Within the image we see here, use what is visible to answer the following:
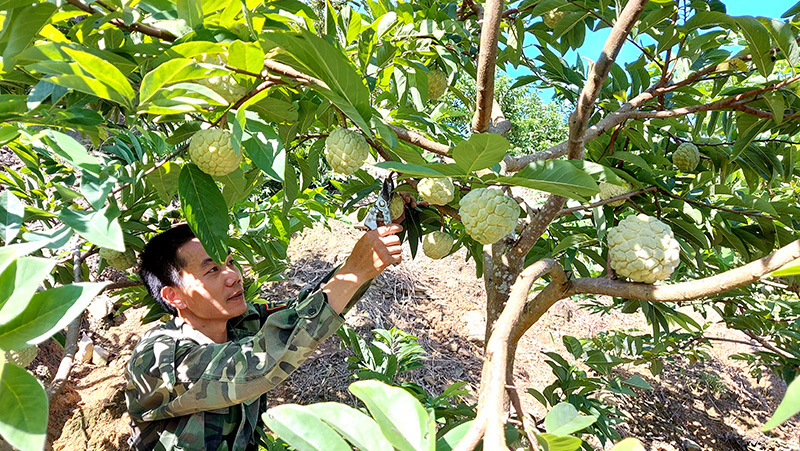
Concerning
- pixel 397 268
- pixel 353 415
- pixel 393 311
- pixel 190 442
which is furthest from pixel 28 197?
pixel 397 268

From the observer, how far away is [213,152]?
3.02 feet

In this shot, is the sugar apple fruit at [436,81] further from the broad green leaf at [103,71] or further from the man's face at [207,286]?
the broad green leaf at [103,71]

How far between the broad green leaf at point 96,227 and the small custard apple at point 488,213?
2.14 ft

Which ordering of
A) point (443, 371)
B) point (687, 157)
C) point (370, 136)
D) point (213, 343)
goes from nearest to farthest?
point (370, 136), point (687, 157), point (213, 343), point (443, 371)

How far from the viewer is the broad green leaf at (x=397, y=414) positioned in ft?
1.49

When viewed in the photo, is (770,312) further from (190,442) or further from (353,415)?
(353,415)

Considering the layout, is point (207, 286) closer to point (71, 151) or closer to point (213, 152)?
point (213, 152)

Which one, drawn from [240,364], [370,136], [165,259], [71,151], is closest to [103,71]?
[71,151]

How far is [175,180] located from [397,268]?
4.71 meters

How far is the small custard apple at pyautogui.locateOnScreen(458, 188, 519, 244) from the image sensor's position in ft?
3.44

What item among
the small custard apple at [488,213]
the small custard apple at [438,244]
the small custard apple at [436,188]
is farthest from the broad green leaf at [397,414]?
the small custard apple at [438,244]

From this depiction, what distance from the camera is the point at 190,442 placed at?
1.76 m

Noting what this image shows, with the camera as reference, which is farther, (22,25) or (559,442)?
(22,25)

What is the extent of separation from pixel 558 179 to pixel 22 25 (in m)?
0.80
